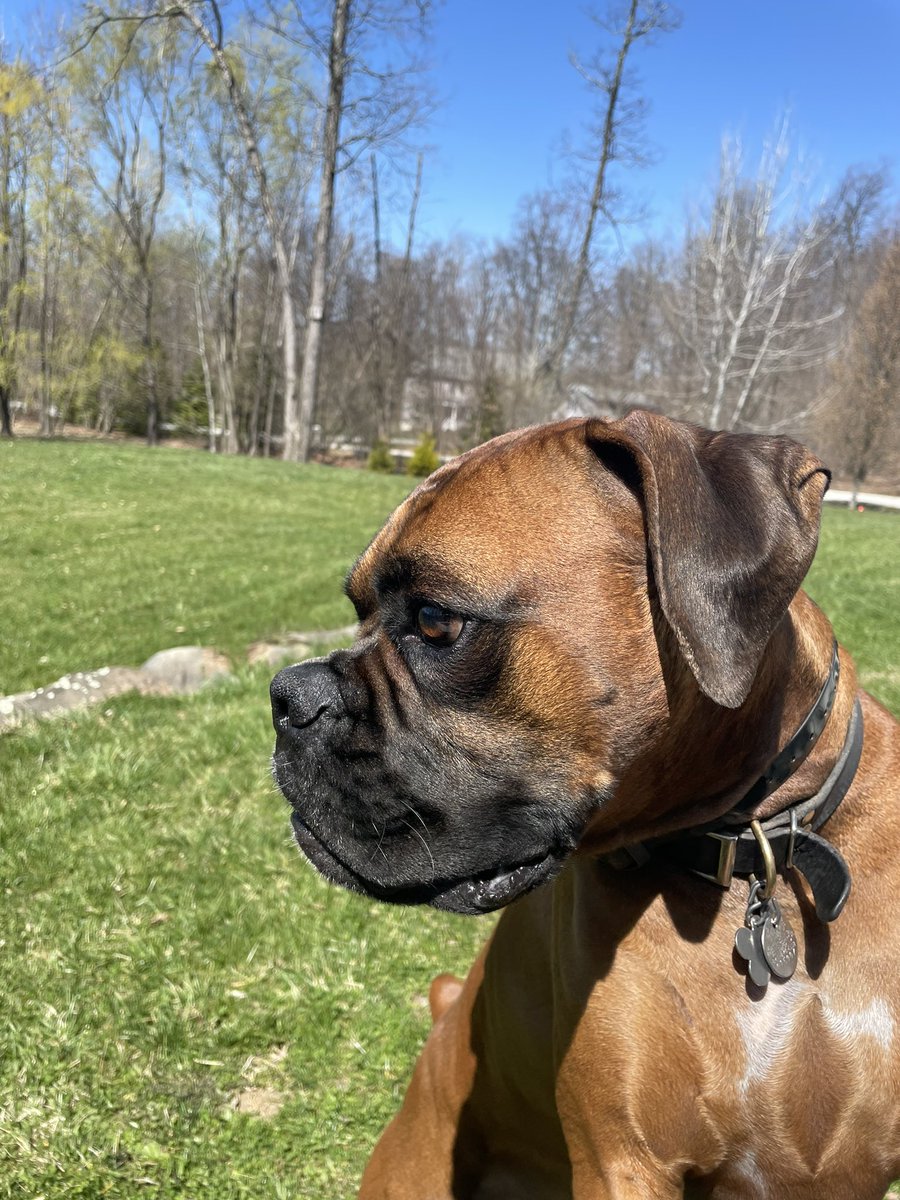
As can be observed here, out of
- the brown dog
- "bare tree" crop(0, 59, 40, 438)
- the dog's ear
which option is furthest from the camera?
"bare tree" crop(0, 59, 40, 438)

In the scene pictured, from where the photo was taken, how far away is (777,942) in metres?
1.76

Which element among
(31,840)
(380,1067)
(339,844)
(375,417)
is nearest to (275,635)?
(31,840)

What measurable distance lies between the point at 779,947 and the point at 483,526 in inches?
41.1

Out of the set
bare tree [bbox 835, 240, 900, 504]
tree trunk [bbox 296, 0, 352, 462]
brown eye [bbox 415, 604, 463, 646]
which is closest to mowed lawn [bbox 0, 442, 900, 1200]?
brown eye [bbox 415, 604, 463, 646]

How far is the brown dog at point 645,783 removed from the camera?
161 centimetres

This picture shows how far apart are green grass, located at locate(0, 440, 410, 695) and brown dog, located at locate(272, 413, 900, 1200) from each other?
5.34 meters

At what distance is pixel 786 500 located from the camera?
5.22ft

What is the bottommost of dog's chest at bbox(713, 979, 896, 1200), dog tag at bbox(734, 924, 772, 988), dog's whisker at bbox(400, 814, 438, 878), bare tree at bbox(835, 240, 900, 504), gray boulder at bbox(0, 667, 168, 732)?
gray boulder at bbox(0, 667, 168, 732)

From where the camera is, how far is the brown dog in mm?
1613

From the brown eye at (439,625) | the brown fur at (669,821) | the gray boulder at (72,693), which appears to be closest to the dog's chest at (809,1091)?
the brown fur at (669,821)

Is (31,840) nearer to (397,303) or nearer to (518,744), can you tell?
(518,744)

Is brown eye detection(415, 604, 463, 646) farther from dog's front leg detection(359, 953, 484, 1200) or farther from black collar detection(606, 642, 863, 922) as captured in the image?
dog's front leg detection(359, 953, 484, 1200)

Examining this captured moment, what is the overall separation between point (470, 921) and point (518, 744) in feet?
7.97

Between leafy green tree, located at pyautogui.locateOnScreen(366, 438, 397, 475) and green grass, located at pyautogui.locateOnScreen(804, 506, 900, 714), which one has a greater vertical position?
leafy green tree, located at pyautogui.locateOnScreen(366, 438, 397, 475)
